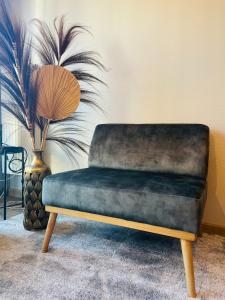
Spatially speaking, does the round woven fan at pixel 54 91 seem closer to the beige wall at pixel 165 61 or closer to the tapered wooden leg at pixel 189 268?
the beige wall at pixel 165 61

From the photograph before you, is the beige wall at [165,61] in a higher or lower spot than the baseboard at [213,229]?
higher

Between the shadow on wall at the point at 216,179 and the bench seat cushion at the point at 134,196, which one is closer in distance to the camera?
the bench seat cushion at the point at 134,196

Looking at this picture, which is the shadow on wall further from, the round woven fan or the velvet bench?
the round woven fan

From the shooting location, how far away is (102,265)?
52.9 inches

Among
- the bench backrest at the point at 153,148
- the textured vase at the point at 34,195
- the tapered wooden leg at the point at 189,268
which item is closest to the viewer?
the tapered wooden leg at the point at 189,268

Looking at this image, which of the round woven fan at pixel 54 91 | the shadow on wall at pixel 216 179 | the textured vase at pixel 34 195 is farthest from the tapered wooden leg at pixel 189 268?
the round woven fan at pixel 54 91

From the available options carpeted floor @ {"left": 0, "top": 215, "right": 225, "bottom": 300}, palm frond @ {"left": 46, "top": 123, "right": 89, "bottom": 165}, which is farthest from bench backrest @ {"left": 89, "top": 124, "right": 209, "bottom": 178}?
carpeted floor @ {"left": 0, "top": 215, "right": 225, "bottom": 300}

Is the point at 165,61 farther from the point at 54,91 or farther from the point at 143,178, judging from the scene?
the point at 143,178

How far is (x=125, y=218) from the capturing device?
4.31ft

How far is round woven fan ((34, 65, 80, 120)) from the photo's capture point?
1.76 meters

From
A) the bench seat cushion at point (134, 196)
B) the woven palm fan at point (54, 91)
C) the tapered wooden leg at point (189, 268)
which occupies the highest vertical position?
the woven palm fan at point (54, 91)

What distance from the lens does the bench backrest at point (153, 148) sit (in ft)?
5.31

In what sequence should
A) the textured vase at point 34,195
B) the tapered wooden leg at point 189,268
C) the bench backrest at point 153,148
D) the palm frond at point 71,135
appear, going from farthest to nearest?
the palm frond at point 71,135 → the textured vase at point 34,195 → the bench backrest at point 153,148 → the tapered wooden leg at point 189,268

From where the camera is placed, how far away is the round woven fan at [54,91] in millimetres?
1761
